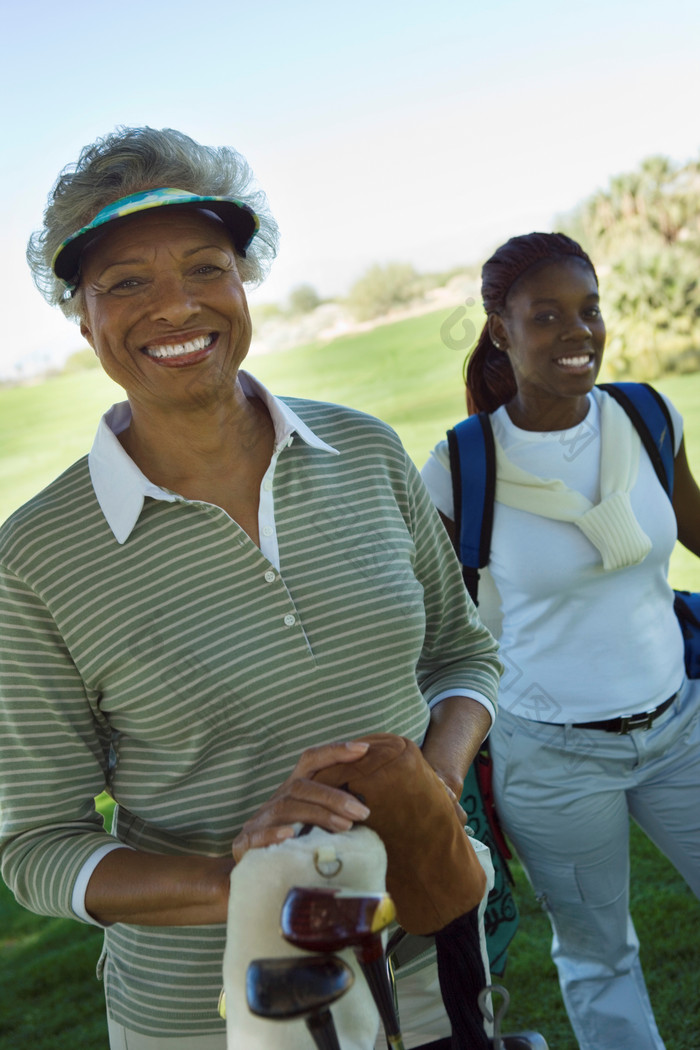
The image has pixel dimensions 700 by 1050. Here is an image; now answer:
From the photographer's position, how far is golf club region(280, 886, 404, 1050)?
874 millimetres

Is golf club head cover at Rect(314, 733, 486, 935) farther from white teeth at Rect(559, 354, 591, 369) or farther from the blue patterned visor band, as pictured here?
white teeth at Rect(559, 354, 591, 369)

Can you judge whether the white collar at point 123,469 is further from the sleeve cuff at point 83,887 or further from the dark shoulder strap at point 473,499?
the dark shoulder strap at point 473,499

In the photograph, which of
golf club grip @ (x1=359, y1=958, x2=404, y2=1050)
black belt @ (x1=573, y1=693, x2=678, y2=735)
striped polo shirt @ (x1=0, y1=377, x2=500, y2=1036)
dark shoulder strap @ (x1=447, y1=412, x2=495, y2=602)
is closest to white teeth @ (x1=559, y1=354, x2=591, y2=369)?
dark shoulder strap @ (x1=447, y1=412, x2=495, y2=602)

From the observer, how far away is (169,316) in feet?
4.75

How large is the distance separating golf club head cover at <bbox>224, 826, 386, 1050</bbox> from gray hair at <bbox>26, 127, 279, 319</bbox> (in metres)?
0.98

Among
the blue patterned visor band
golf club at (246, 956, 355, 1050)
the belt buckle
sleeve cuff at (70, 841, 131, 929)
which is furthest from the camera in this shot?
the belt buckle

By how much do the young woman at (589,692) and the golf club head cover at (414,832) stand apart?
3.73ft

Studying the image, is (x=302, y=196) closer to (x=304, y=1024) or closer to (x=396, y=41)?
(x=396, y=41)

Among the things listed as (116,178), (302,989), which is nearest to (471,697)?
(302,989)

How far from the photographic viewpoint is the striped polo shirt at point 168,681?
53.6 inches

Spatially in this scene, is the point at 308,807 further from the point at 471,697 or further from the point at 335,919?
the point at 471,697

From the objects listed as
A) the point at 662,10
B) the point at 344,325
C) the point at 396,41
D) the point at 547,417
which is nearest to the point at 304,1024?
the point at 547,417

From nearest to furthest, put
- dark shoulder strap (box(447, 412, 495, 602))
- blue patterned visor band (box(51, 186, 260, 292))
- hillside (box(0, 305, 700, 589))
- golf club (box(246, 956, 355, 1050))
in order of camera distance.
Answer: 1. golf club (box(246, 956, 355, 1050))
2. blue patterned visor band (box(51, 186, 260, 292))
3. dark shoulder strap (box(447, 412, 495, 602))
4. hillside (box(0, 305, 700, 589))

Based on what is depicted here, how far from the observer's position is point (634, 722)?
2.32 metres
